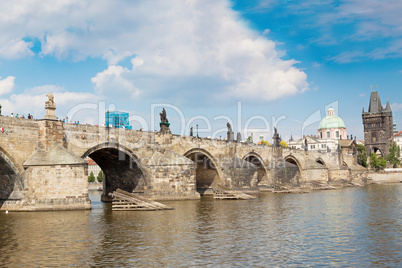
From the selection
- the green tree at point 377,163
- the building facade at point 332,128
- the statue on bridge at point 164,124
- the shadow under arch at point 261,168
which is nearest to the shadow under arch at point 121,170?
the statue on bridge at point 164,124

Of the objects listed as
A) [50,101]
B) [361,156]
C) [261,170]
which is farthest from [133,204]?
[361,156]

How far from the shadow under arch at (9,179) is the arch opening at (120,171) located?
9.90 m

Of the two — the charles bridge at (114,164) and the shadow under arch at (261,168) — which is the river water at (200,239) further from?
the shadow under arch at (261,168)

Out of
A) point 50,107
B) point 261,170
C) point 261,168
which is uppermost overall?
point 50,107

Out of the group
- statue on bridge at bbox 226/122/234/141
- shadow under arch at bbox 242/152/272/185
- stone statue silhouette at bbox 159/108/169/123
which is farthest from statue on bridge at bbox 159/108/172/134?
shadow under arch at bbox 242/152/272/185

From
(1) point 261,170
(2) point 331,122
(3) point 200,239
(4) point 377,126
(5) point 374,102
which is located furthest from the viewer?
(2) point 331,122

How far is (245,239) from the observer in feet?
57.5

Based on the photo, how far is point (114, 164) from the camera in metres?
39.3

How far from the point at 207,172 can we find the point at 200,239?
34120 mm

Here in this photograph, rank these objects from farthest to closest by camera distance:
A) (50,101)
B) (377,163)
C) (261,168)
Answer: (377,163)
(261,168)
(50,101)

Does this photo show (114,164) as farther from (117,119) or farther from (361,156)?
(361,156)

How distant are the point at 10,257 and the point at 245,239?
8.72 metres

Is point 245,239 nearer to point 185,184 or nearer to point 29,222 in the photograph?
point 29,222

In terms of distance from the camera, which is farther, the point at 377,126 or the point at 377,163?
the point at 377,126
